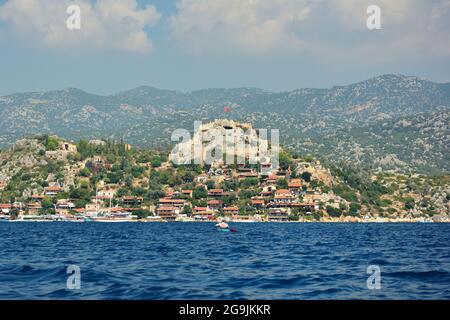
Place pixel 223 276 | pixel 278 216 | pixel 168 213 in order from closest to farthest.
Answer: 1. pixel 223 276
2. pixel 278 216
3. pixel 168 213

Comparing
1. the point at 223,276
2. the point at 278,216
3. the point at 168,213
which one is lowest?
the point at 278,216

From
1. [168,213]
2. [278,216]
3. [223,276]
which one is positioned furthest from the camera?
[168,213]

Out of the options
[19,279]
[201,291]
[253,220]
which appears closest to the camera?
[201,291]

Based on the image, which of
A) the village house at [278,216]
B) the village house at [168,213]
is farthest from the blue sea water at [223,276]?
the village house at [168,213]

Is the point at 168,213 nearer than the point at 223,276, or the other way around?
the point at 223,276

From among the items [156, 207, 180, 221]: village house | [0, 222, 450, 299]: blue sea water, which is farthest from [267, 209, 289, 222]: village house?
[0, 222, 450, 299]: blue sea water

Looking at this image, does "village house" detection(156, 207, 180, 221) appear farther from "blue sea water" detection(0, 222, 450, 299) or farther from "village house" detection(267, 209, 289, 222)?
"blue sea water" detection(0, 222, 450, 299)

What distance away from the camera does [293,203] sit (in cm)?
19938

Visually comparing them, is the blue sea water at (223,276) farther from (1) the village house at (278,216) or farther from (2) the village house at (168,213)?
(2) the village house at (168,213)

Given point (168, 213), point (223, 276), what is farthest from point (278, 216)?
Result: point (223, 276)

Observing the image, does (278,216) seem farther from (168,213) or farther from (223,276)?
(223,276)
